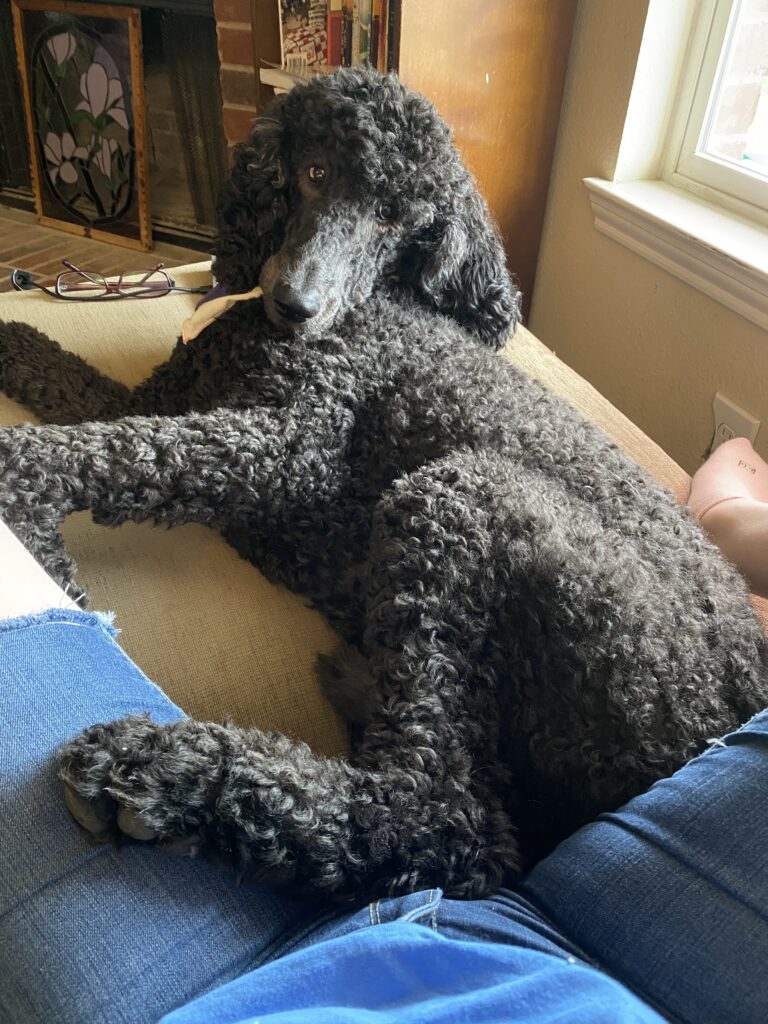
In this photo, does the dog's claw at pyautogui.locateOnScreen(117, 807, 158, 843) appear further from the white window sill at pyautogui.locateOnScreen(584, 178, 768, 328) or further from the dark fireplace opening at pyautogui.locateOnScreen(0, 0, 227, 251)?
the dark fireplace opening at pyautogui.locateOnScreen(0, 0, 227, 251)

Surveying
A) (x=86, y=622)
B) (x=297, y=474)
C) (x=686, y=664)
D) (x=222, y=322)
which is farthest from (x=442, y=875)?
(x=222, y=322)

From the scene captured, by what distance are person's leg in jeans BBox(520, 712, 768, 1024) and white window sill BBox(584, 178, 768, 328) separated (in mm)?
1156

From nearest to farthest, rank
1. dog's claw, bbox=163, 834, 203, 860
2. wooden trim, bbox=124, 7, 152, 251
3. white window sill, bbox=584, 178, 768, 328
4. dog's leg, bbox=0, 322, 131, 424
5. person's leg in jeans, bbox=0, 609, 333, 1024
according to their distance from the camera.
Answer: person's leg in jeans, bbox=0, 609, 333, 1024
dog's claw, bbox=163, 834, 203, 860
dog's leg, bbox=0, 322, 131, 424
white window sill, bbox=584, 178, 768, 328
wooden trim, bbox=124, 7, 152, 251

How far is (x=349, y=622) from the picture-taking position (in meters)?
1.11

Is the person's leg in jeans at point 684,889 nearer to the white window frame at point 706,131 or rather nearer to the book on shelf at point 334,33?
the white window frame at point 706,131

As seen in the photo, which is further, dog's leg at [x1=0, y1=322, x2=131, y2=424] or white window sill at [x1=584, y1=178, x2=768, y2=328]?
white window sill at [x1=584, y1=178, x2=768, y2=328]

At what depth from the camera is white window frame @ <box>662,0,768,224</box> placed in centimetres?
173

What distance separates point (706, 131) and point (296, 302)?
1.30 meters

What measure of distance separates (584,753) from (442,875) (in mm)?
188

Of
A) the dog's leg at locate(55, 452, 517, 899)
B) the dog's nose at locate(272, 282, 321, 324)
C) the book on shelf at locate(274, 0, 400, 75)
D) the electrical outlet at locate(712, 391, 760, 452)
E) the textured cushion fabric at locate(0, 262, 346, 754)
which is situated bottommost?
the textured cushion fabric at locate(0, 262, 346, 754)

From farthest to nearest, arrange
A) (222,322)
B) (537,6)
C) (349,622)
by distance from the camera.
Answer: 1. (537,6)
2. (222,322)
3. (349,622)

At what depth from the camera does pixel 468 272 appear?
4.52 feet

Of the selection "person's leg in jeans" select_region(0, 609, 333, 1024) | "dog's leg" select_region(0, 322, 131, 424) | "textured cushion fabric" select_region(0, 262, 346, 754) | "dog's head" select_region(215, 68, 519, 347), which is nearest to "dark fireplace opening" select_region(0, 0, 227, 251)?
"dog's leg" select_region(0, 322, 131, 424)

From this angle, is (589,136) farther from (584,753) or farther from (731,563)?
(584,753)
